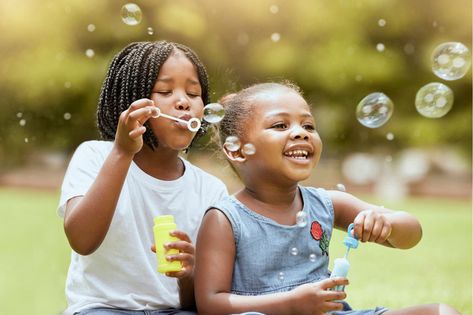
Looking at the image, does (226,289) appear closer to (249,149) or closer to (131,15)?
(249,149)

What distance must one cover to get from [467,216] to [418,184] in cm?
213

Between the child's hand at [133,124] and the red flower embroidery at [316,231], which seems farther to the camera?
the red flower embroidery at [316,231]

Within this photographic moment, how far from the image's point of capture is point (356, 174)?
32.7ft

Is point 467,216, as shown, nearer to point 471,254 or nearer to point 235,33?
point 471,254

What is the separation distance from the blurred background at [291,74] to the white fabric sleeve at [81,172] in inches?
217

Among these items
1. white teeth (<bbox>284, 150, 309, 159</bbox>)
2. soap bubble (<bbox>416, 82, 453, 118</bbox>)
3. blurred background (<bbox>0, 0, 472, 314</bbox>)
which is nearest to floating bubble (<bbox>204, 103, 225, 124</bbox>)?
white teeth (<bbox>284, 150, 309, 159</bbox>)

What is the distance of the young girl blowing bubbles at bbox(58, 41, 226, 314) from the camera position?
5.81 ft

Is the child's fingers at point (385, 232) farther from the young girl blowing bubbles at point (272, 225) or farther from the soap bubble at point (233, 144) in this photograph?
the soap bubble at point (233, 144)

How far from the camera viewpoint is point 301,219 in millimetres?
1883

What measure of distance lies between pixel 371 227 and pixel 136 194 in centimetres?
60

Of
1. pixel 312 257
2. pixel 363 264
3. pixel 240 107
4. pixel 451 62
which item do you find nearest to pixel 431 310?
pixel 312 257

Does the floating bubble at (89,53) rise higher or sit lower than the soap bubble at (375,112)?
higher

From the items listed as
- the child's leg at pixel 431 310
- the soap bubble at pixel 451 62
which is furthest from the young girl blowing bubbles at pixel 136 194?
the soap bubble at pixel 451 62

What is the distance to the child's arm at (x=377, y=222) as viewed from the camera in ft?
5.72
